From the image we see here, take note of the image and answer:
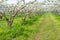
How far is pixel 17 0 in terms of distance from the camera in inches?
1127

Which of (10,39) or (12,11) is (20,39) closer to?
(10,39)

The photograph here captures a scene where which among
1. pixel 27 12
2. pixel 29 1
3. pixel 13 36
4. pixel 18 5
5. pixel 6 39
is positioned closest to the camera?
pixel 6 39

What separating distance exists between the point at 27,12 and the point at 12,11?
1994cm

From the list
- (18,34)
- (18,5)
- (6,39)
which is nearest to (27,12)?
(18,5)

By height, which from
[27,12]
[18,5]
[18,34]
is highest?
[18,5]

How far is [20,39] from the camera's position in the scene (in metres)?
21.5

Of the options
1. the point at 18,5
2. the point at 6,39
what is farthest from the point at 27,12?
the point at 6,39

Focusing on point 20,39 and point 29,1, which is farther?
point 29,1

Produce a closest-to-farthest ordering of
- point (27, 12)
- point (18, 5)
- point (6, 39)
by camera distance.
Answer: point (6, 39), point (18, 5), point (27, 12)

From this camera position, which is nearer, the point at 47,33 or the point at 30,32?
the point at 47,33

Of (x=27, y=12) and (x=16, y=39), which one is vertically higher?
(x=16, y=39)

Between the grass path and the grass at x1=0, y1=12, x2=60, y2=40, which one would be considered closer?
→ the grass path

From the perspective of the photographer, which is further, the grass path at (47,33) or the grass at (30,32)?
the grass at (30,32)

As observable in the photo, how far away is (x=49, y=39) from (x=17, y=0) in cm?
927
